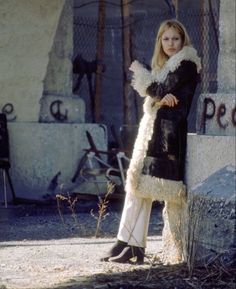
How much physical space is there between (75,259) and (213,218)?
168 centimetres

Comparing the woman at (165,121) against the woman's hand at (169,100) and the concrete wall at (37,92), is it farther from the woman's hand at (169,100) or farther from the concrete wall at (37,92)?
the concrete wall at (37,92)

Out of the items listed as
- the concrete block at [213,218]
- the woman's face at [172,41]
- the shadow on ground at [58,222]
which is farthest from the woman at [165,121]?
the shadow on ground at [58,222]

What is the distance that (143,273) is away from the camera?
6.49m

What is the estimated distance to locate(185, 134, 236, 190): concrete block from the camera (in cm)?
629

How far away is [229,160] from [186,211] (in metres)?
0.61

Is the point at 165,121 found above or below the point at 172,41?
below

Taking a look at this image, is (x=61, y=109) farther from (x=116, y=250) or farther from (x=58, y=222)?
(x=116, y=250)

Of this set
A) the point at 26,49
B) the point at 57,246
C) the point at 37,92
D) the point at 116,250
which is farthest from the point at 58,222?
the point at 116,250

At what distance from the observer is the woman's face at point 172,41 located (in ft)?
22.8

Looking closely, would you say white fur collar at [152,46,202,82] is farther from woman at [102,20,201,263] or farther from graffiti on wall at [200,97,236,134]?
graffiti on wall at [200,97,236,134]

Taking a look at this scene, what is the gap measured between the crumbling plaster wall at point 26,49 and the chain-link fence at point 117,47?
1.57 m

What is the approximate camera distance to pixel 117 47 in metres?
13.9

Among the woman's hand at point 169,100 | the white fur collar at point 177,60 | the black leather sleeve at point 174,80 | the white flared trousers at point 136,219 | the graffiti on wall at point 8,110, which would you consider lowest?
the white flared trousers at point 136,219

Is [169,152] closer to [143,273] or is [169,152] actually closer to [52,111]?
[143,273]
